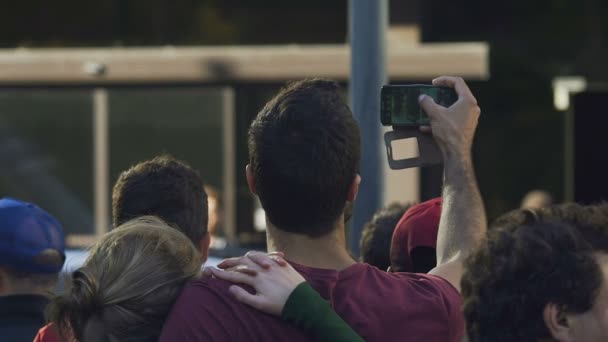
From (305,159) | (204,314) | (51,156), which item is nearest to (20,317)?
(204,314)

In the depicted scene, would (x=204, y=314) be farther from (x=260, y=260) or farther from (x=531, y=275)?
(x=531, y=275)

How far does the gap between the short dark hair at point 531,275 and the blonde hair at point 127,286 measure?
0.71 m

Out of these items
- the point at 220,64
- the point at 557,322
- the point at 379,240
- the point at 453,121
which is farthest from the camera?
the point at 220,64

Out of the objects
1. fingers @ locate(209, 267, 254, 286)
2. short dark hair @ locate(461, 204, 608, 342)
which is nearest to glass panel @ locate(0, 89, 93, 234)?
fingers @ locate(209, 267, 254, 286)

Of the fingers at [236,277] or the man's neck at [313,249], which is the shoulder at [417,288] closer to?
the man's neck at [313,249]

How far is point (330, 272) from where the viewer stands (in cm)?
269

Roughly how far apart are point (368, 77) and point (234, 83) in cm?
697

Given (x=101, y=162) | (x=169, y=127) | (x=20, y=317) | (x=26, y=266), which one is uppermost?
(x=26, y=266)

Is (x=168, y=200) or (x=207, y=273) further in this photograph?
(x=168, y=200)

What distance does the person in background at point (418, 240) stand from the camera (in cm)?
333

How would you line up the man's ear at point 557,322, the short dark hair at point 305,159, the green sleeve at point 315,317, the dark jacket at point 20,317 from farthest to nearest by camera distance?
1. the dark jacket at point 20,317
2. the short dark hair at point 305,159
3. the green sleeve at point 315,317
4. the man's ear at point 557,322

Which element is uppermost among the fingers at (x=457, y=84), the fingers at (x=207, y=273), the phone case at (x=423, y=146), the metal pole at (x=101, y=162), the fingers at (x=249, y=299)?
the fingers at (x=457, y=84)

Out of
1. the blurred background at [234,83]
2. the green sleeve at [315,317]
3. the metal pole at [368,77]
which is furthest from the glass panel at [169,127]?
the green sleeve at [315,317]

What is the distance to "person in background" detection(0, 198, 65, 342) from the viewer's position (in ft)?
11.6
